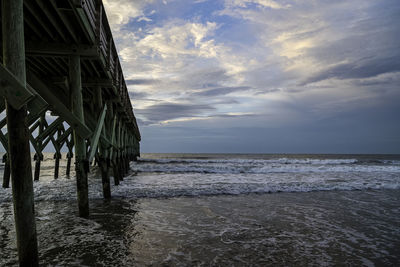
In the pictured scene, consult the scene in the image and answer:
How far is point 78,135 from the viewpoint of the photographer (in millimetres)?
5508

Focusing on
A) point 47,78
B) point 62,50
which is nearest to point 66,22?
point 62,50

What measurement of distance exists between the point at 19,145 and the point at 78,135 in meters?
2.80

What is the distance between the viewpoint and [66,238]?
455 cm

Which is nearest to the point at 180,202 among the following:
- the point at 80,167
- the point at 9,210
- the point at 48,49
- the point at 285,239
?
the point at 80,167

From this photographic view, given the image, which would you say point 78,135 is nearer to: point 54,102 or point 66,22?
point 54,102

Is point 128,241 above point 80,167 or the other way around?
the other way around

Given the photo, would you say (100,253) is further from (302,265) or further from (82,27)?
(82,27)

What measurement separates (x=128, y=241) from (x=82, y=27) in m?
4.12

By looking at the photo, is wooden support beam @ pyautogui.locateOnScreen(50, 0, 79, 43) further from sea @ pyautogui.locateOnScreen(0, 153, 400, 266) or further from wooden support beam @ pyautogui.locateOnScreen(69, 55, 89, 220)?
sea @ pyautogui.locateOnScreen(0, 153, 400, 266)

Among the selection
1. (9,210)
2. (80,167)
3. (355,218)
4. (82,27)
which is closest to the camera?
(82,27)

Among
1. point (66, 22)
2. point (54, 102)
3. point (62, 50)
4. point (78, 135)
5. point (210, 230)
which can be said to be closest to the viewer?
point (66, 22)

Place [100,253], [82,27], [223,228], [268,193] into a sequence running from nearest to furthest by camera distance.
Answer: [100,253] < [82,27] < [223,228] < [268,193]

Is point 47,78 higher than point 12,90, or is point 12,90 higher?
point 47,78

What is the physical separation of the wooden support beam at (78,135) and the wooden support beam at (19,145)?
8.22 ft
